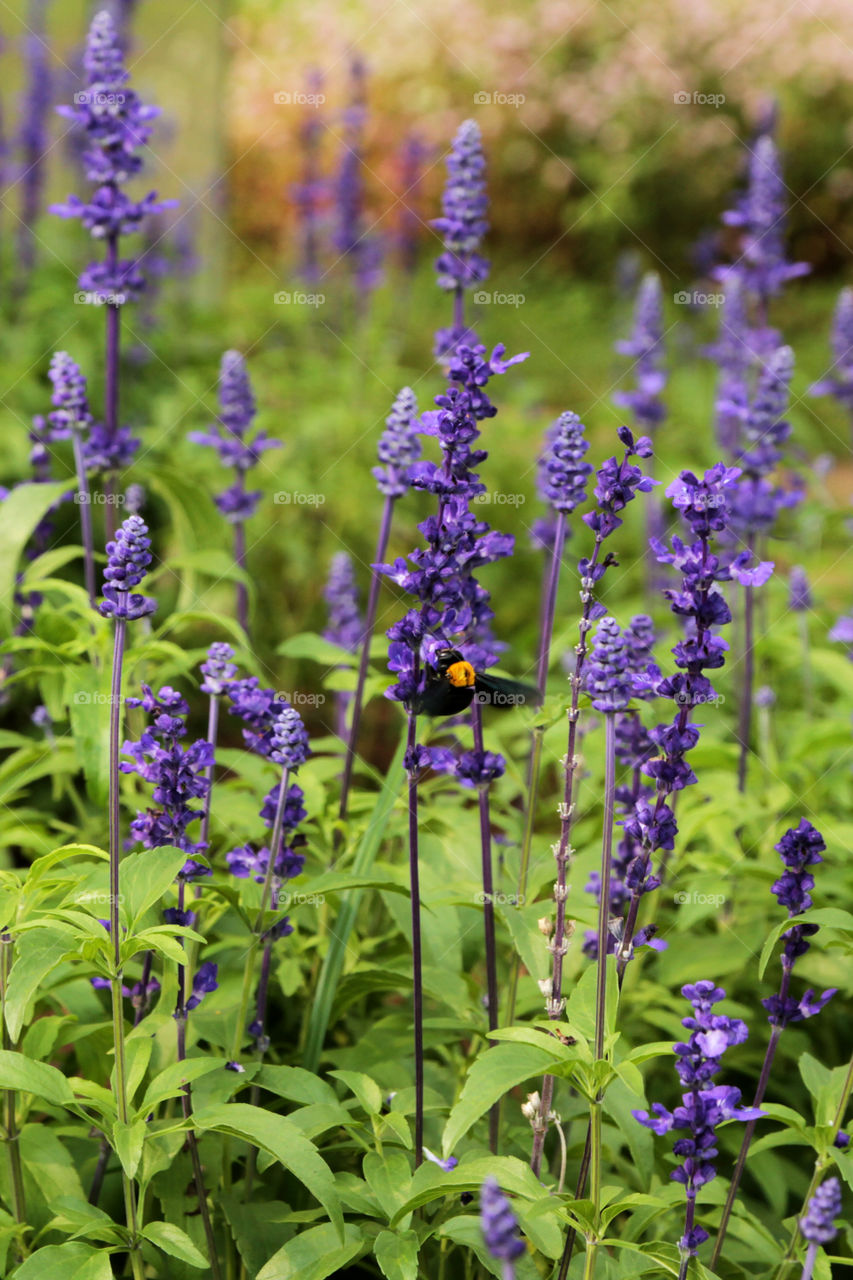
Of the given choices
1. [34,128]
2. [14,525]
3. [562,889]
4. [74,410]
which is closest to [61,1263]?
[562,889]

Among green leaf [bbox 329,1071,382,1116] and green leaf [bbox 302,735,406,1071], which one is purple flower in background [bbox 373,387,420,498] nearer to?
green leaf [bbox 302,735,406,1071]

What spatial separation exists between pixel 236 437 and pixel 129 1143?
2581 mm

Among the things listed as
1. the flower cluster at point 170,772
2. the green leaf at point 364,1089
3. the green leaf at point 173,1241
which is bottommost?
the green leaf at point 173,1241

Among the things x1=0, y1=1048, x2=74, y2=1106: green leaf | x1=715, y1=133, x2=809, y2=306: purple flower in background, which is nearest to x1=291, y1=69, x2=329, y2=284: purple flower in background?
x1=715, y1=133, x2=809, y2=306: purple flower in background

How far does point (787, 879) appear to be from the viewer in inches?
101

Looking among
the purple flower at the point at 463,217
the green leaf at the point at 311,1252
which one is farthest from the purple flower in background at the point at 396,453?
the green leaf at the point at 311,1252

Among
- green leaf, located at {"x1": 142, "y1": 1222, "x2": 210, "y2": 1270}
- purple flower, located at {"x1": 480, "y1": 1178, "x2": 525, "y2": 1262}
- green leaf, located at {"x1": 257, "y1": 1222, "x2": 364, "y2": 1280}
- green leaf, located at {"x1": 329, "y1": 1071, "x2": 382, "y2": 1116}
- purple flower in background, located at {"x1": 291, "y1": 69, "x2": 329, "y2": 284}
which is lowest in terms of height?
green leaf, located at {"x1": 257, "y1": 1222, "x2": 364, "y2": 1280}

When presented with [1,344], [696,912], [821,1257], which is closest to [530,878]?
[696,912]

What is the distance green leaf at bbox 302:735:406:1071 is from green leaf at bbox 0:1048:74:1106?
2.50 feet

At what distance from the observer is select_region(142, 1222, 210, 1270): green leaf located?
2.30 metres

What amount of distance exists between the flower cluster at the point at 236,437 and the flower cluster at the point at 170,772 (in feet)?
5.52

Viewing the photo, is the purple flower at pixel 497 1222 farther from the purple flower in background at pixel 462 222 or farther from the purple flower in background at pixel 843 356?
the purple flower in background at pixel 843 356

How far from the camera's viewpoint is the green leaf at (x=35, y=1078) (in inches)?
89.4

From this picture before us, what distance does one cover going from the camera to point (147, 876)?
2.44 metres
